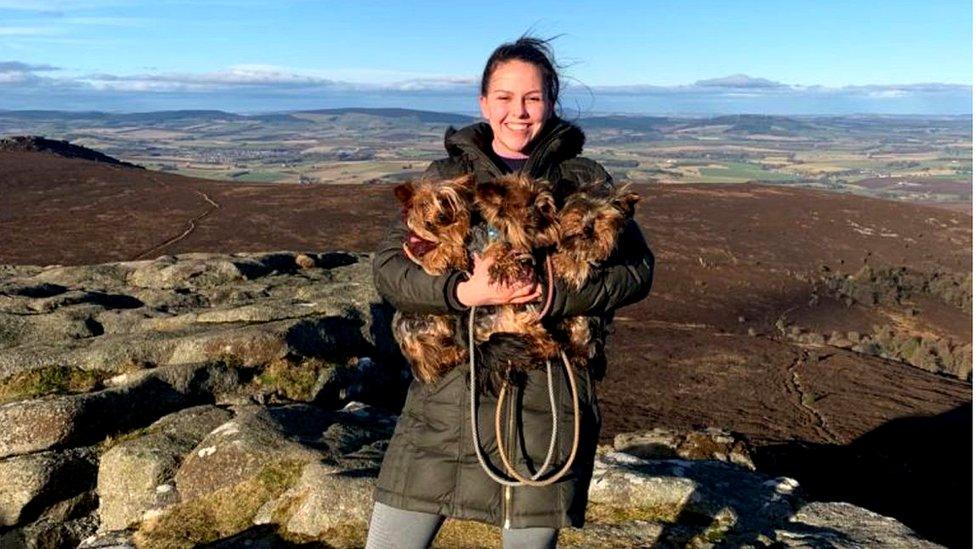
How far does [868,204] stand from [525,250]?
41.5m

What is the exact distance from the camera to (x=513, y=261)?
11.1 ft

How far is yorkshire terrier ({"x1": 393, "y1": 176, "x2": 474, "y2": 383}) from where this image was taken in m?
3.41

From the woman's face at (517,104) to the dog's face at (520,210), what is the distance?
0.35 meters

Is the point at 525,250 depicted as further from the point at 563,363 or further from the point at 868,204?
the point at 868,204

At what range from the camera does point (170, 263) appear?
1318 centimetres

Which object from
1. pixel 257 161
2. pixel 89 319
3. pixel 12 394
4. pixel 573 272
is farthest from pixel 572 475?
pixel 257 161

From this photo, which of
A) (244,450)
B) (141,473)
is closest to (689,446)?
(244,450)

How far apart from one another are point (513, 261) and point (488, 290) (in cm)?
16

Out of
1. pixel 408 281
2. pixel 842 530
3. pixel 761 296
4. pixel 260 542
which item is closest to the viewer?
pixel 408 281

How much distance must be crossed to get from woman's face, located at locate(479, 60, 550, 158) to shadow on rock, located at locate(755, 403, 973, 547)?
6.36 meters

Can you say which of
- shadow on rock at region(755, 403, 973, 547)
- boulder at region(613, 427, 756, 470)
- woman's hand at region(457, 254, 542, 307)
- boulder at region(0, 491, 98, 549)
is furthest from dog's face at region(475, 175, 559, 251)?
shadow on rock at region(755, 403, 973, 547)

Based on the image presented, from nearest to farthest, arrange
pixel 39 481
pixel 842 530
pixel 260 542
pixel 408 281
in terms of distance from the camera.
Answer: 1. pixel 408 281
2. pixel 260 542
3. pixel 842 530
4. pixel 39 481

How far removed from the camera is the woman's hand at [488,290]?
3.38 metres

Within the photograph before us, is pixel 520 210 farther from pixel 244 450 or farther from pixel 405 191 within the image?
pixel 244 450
